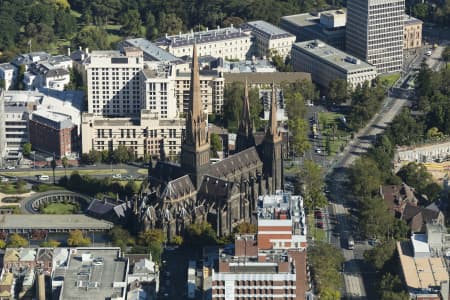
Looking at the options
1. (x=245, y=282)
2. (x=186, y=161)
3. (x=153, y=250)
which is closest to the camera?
(x=245, y=282)

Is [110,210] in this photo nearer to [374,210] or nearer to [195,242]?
[195,242]

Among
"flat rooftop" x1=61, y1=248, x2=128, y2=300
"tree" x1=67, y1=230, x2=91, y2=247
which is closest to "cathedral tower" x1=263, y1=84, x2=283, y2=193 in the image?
"tree" x1=67, y1=230, x2=91, y2=247

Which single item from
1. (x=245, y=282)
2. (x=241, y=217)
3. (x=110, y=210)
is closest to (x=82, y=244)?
(x=110, y=210)

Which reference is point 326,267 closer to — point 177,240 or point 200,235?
point 200,235

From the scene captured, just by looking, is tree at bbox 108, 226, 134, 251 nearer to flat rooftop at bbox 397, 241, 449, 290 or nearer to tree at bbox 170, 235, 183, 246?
tree at bbox 170, 235, 183, 246

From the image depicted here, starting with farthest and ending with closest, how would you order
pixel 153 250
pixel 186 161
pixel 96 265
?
1. pixel 186 161
2. pixel 153 250
3. pixel 96 265

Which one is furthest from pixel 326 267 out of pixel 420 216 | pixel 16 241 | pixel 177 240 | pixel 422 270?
pixel 16 241
